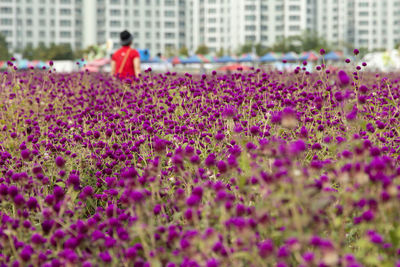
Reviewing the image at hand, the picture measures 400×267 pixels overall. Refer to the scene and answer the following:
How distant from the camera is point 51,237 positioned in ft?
6.18

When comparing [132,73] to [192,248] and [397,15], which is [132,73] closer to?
[192,248]

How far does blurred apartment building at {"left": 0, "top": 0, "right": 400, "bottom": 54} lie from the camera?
97375 millimetres

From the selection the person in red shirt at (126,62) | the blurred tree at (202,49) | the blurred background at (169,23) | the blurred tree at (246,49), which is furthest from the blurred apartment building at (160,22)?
the person in red shirt at (126,62)

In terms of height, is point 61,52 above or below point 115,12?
below

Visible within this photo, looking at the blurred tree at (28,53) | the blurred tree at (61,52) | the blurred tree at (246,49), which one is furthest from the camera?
the blurred tree at (246,49)

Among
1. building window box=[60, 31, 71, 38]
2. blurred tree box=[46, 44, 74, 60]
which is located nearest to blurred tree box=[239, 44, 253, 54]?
blurred tree box=[46, 44, 74, 60]

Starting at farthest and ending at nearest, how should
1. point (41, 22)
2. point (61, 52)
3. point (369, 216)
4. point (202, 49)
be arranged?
point (41, 22)
point (202, 49)
point (61, 52)
point (369, 216)

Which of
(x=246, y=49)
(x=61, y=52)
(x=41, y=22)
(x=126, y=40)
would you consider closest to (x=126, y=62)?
(x=126, y=40)

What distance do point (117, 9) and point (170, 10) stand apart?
10470 mm

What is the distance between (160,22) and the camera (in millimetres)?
103250

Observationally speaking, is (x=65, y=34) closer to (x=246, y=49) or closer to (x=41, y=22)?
(x=41, y=22)

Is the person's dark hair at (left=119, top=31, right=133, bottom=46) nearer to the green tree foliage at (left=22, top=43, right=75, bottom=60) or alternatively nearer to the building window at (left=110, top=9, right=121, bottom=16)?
the green tree foliage at (left=22, top=43, right=75, bottom=60)

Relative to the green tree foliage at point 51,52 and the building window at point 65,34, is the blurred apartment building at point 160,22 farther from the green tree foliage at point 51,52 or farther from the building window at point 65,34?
the green tree foliage at point 51,52

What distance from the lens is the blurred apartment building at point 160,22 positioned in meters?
97.4
